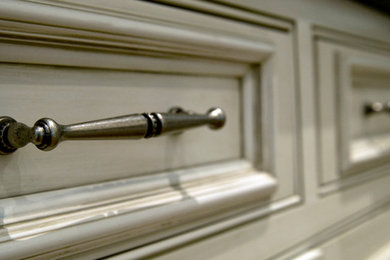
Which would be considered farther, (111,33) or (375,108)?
(375,108)

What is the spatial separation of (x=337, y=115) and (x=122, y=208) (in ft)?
0.95

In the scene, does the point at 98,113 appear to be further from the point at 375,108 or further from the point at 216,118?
the point at 375,108

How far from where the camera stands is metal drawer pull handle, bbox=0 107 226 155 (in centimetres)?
18

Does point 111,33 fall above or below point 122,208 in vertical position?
above

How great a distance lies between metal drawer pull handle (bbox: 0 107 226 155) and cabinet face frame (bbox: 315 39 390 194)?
0.63 ft

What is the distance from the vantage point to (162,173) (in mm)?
263

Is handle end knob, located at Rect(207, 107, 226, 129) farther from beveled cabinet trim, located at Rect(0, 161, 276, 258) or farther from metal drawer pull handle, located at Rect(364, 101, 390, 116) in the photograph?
metal drawer pull handle, located at Rect(364, 101, 390, 116)

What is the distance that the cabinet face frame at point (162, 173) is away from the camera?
0.63 ft

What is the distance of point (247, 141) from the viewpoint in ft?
1.07

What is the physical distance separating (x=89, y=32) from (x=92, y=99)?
43 millimetres

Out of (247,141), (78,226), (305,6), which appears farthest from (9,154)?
(305,6)

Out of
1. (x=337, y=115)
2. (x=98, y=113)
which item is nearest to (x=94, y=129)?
(x=98, y=113)

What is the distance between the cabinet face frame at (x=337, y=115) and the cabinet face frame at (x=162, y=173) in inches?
2.0

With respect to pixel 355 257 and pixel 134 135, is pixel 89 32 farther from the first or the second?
pixel 355 257
